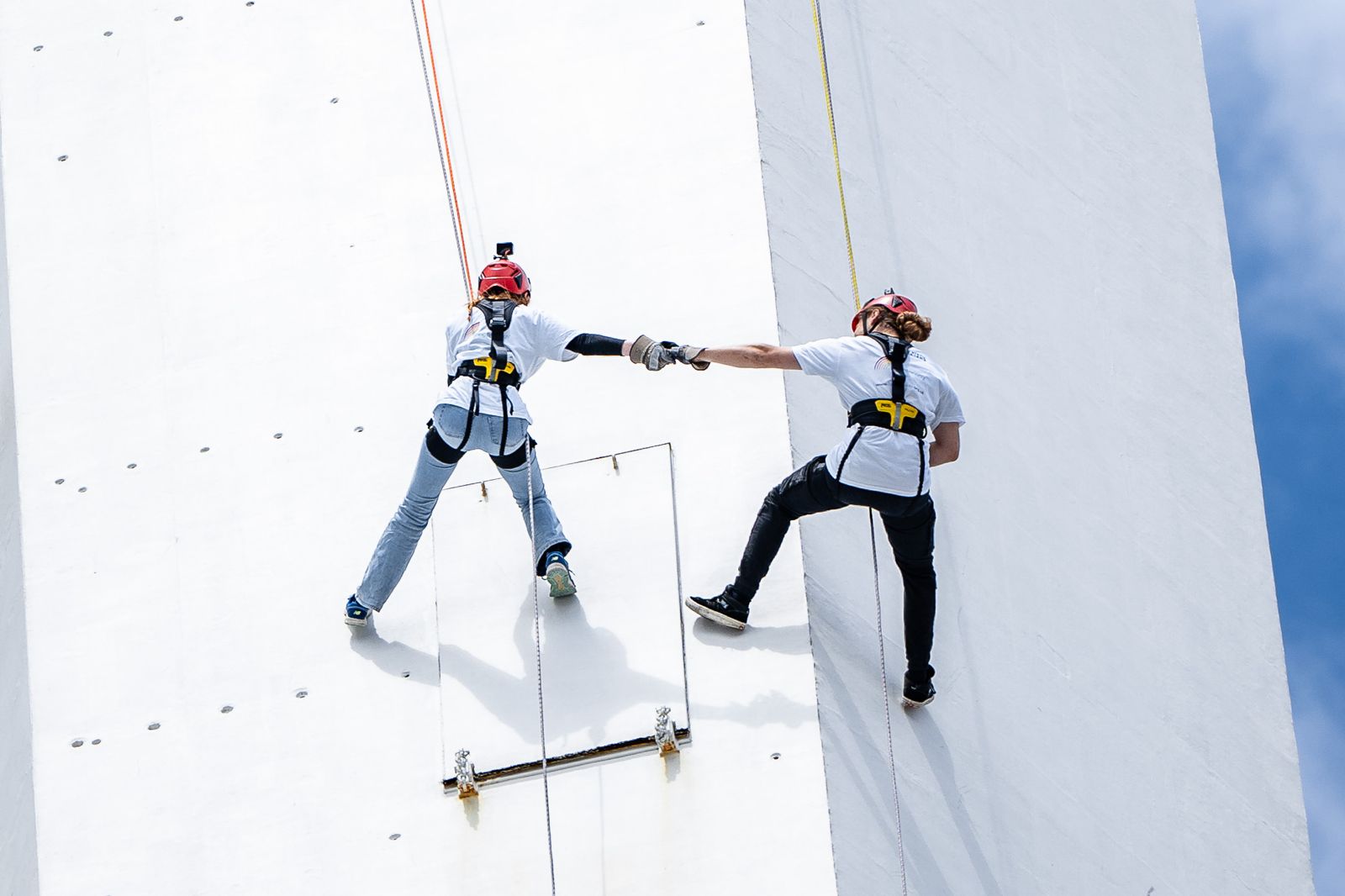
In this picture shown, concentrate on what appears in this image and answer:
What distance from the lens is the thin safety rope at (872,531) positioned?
29.0 feet

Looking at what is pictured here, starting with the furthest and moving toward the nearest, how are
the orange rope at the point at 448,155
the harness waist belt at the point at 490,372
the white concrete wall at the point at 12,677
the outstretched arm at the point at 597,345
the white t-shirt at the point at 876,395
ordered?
the orange rope at the point at 448,155
the white concrete wall at the point at 12,677
the harness waist belt at the point at 490,372
the outstretched arm at the point at 597,345
the white t-shirt at the point at 876,395

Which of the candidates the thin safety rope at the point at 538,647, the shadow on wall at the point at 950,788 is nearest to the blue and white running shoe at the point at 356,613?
the thin safety rope at the point at 538,647

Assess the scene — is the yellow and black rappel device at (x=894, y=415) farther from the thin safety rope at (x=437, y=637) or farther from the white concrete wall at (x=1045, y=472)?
the thin safety rope at (x=437, y=637)

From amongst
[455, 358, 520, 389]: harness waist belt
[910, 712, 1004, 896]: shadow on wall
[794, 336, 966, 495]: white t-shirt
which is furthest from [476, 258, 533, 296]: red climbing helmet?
[910, 712, 1004, 896]: shadow on wall

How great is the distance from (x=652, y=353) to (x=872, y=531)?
1286 mm

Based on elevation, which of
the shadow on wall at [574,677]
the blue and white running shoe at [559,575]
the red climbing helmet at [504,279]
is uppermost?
the red climbing helmet at [504,279]

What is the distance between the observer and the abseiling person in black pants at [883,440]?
28.2ft

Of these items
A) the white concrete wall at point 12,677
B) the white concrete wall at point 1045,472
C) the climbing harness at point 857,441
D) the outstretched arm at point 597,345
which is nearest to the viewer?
the climbing harness at point 857,441

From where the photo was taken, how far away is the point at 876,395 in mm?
8617

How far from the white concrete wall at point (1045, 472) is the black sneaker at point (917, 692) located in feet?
0.41

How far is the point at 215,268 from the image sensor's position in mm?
11086

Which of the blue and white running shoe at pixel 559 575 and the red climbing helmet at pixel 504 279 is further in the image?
the blue and white running shoe at pixel 559 575

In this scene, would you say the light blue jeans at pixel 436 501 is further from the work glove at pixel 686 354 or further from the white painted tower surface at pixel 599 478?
the work glove at pixel 686 354

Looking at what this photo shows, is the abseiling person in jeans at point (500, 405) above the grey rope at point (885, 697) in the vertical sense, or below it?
above
